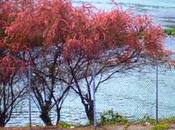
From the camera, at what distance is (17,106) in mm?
Answer: 15125

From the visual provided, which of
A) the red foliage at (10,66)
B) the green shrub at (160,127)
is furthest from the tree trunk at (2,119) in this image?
the green shrub at (160,127)

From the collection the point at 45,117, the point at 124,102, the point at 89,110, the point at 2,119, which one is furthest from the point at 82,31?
the point at 124,102

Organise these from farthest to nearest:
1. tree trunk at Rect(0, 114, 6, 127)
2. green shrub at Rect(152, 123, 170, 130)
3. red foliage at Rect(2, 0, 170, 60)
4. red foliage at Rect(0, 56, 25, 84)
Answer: tree trunk at Rect(0, 114, 6, 127), red foliage at Rect(0, 56, 25, 84), red foliage at Rect(2, 0, 170, 60), green shrub at Rect(152, 123, 170, 130)

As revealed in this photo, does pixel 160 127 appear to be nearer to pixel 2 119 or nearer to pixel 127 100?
pixel 2 119

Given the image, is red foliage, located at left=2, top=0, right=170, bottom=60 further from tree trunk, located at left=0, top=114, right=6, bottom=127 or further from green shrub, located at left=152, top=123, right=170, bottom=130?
green shrub, located at left=152, top=123, right=170, bottom=130

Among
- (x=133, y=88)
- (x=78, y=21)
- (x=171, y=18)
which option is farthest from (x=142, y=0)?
(x=78, y=21)

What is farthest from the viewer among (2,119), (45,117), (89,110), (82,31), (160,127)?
(2,119)

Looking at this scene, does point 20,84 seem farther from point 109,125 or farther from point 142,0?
point 142,0

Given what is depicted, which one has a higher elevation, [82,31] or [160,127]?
[82,31]

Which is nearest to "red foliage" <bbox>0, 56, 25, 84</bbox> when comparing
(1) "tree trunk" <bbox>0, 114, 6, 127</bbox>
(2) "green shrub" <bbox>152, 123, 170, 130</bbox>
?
(1) "tree trunk" <bbox>0, 114, 6, 127</bbox>

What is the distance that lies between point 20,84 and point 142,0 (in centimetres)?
7085

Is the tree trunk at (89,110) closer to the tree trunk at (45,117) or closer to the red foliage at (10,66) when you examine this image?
the tree trunk at (45,117)

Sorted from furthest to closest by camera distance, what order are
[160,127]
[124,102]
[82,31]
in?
[124,102] < [82,31] < [160,127]

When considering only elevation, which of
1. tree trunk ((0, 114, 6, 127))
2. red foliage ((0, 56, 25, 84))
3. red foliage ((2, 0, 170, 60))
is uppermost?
red foliage ((2, 0, 170, 60))
